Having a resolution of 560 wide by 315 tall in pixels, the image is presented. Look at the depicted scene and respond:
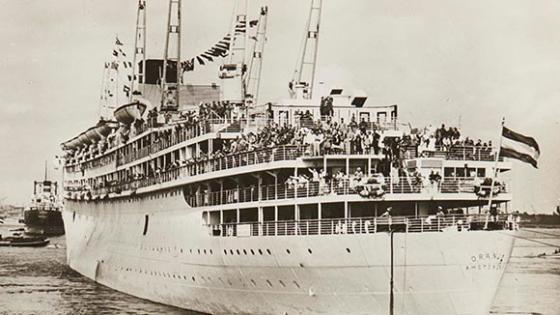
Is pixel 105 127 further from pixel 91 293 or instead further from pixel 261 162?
pixel 261 162

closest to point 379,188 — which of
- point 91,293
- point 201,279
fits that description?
point 201,279

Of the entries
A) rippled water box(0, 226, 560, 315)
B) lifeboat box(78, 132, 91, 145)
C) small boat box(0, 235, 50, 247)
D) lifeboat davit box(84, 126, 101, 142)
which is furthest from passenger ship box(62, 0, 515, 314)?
small boat box(0, 235, 50, 247)

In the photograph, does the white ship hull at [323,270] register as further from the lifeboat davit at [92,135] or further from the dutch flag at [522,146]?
the lifeboat davit at [92,135]

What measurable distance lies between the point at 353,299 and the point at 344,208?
3.49 m

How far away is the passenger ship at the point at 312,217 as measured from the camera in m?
31.4

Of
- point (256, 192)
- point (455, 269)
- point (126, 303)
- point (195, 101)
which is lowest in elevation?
point (126, 303)

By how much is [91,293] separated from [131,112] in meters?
11.3

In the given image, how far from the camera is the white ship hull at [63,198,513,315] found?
102 ft

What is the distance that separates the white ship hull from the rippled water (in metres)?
2.44

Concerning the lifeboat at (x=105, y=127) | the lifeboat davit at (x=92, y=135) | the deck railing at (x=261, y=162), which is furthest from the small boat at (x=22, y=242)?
the deck railing at (x=261, y=162)

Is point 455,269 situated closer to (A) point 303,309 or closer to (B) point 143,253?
(A) point 303,309

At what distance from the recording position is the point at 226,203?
3897cm

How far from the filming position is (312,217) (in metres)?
35.5

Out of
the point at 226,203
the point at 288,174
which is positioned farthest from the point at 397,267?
the point at 226,203
